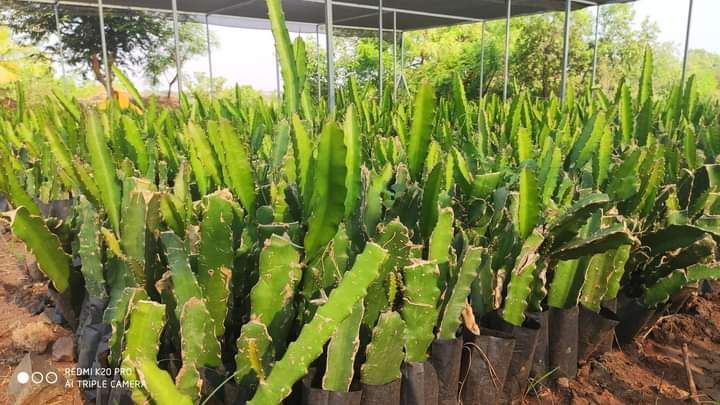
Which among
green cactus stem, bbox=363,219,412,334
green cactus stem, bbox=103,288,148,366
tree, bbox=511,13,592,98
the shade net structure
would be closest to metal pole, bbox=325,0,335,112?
green cactus stem, bbox=363,219,412,334

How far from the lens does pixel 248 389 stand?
657 millimetres

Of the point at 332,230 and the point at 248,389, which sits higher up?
the point at 332,230

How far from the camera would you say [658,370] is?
3.20 feet

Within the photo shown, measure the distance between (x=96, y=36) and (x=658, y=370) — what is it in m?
15.7

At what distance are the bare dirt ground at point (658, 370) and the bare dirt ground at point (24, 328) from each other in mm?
893

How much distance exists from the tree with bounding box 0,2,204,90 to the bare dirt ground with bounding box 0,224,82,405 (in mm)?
A: 12200

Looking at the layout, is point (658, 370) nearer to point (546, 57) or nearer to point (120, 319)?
point (120, 319)

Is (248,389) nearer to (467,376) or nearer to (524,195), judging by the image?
(467,376)

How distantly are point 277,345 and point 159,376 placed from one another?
175mm

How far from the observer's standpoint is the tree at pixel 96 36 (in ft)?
42.0

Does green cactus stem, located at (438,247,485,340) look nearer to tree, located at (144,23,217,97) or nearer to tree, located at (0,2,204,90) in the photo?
tree, located at (0,2,204,90)

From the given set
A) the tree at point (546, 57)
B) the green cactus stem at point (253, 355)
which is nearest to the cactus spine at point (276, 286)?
the green cactus stem at point (253, 355)

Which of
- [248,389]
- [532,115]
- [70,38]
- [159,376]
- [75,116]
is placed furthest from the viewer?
[70,38]

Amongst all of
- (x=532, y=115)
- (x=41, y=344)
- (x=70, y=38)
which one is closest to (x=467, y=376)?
(x=41, y=344)
